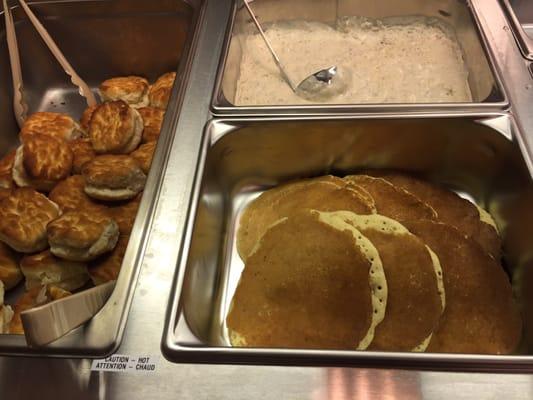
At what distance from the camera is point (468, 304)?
0.97 m

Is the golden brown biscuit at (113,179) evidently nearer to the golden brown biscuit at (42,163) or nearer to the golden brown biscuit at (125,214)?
the golden brown biscuit at (125,214)

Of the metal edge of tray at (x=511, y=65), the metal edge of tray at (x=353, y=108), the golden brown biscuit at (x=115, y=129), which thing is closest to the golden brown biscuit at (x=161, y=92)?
the golden brown biscuit at (x=115, y=129)

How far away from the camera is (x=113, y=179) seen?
113cm

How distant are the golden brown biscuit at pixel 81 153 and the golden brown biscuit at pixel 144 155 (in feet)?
0.44

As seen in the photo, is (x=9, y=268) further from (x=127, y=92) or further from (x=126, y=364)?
(x=127, y=92)

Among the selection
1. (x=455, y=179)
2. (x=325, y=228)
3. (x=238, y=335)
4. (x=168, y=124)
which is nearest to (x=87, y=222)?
(x=168, y=124)

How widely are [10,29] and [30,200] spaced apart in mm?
719

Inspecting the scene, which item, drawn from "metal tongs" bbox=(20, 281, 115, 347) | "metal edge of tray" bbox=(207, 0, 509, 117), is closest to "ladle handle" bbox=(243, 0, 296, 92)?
"metal edge of tray" bbox=(207, 0, 509, 117)

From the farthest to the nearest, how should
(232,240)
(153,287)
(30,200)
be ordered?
(232,240)
(30,200)
(153,287)

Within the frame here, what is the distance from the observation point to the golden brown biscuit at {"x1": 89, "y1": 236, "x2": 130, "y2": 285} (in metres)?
1.06

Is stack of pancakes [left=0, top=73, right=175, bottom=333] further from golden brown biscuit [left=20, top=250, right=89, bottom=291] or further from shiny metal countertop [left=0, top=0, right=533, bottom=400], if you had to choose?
shiny metal countertop [left=0, top=0, right=533, bottom=400]

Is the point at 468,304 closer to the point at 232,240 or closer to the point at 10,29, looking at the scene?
the point at 232,240

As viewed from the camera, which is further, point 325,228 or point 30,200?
point 30,200

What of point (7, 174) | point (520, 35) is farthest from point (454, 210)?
point (7, 174)
